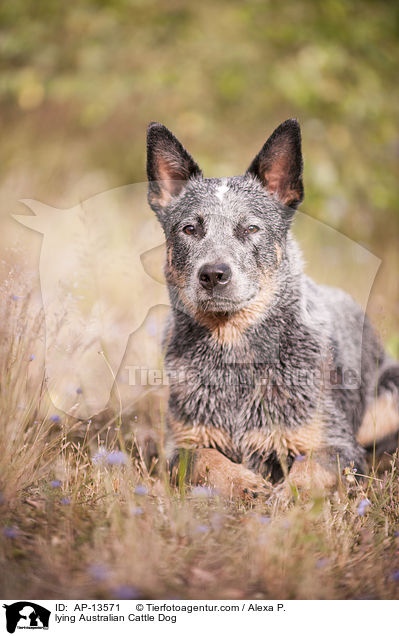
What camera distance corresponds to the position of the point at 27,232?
11.2ft

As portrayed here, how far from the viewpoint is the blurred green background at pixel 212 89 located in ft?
23.8

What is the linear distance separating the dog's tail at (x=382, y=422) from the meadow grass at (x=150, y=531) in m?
0.56

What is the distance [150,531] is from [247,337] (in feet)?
4.29

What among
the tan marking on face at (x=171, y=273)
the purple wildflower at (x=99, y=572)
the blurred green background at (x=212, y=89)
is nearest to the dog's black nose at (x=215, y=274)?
the tan marking on face at (x=171, y=273)

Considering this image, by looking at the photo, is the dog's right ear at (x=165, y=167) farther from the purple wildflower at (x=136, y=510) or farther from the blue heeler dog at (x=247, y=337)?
the purple wildflower at (x=136, y=510)

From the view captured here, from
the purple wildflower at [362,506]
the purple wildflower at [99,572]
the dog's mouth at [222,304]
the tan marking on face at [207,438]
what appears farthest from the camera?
the tan marking on face at [207,438]

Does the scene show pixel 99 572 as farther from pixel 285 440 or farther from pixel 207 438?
pixel 285 440

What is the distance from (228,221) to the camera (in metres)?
3.22

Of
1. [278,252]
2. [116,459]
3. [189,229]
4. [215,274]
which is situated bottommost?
[116,459]

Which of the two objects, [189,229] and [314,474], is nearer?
[314,474]

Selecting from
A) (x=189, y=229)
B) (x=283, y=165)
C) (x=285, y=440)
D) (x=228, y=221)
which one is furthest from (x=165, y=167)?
(x=285, y=440)

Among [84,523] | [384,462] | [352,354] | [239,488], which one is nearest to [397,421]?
[384,462]

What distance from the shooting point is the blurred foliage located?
286 inches
